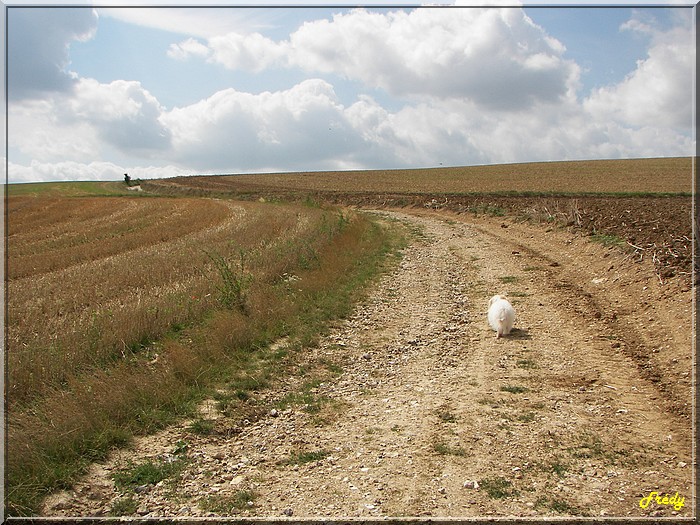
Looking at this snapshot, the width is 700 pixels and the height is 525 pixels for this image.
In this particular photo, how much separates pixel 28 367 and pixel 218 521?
3.87 metres

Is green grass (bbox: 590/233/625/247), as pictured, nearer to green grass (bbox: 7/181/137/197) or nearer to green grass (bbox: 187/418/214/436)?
green grass (bbox: 187/418/214/436)

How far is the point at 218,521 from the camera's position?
407 cm

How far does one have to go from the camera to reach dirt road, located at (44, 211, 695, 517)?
428cm

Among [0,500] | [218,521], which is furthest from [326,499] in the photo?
[0,500]

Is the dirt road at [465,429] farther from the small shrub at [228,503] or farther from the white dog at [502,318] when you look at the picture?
the white dog at [502,318]

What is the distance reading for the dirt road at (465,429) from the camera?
4277mm

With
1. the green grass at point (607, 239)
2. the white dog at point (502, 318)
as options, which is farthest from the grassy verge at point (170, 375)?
the green grass at point (607, 239)

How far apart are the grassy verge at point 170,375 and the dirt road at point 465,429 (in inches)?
10.3

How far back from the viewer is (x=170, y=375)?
261 inches

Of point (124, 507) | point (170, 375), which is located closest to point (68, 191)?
point (170, 375)

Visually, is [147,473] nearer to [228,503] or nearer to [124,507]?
[124,507]

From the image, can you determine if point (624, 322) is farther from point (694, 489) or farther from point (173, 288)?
point (173, 288)

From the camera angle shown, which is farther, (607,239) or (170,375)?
(607,239)

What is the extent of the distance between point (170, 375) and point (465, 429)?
352cm
